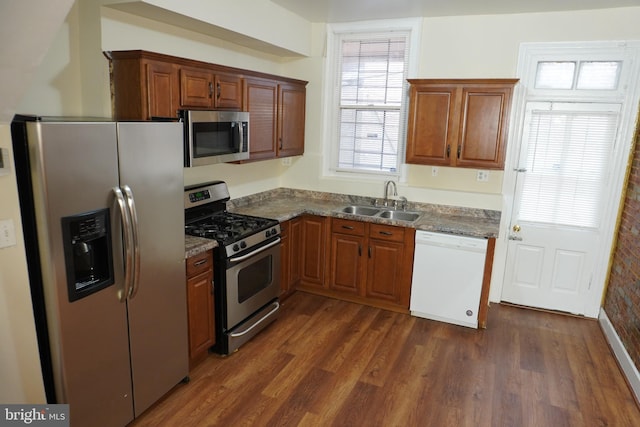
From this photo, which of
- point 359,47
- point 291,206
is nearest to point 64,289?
point 291,206

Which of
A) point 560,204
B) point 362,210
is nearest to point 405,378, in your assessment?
point 362,210

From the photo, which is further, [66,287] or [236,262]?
[236,262]

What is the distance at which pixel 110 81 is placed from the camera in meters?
2.75

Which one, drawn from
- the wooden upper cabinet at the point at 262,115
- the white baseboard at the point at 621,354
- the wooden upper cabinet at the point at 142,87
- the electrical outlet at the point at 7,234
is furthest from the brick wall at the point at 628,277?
the electrical outlet at the point at 7,234

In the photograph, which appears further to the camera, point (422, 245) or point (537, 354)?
point (422, 245)

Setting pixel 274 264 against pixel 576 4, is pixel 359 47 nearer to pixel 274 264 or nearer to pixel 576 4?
pixel 576 4

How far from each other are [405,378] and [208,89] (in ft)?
7.89

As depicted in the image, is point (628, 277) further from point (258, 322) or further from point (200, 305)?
point (200, 305)

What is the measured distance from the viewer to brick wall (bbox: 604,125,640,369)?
10.2 ft

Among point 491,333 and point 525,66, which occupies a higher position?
point 525,66

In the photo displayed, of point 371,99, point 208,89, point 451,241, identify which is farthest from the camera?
point 371,99

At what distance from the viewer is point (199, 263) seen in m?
2.82

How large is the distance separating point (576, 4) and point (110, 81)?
341 centimetres
